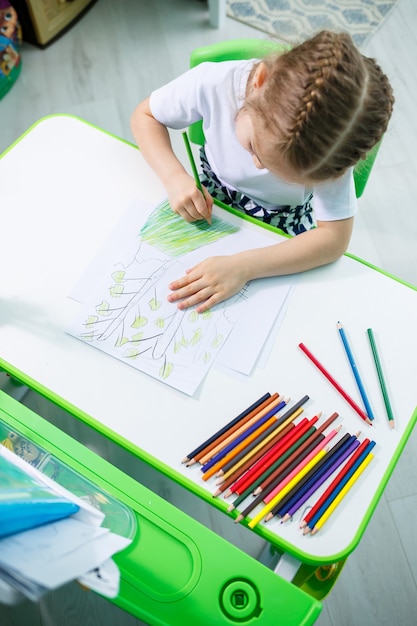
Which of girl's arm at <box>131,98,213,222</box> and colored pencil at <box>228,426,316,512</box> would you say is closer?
colored pencil at <box>228,426,316,512</box>

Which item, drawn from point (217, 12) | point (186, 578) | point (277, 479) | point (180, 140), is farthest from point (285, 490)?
point (217, 12)

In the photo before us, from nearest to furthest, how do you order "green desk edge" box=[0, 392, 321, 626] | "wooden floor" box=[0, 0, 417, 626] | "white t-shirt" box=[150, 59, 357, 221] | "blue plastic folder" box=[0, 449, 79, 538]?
"blue plastic folder" box=[0, 449, 79, 538] → "green desk edge" box=[0, 392, 321, 626] → "white t-shirt" box=[150, 59, 357, 221] → "wooden floor" box=[0, 0, 417, 626]

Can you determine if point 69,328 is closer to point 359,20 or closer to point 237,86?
point 237,86

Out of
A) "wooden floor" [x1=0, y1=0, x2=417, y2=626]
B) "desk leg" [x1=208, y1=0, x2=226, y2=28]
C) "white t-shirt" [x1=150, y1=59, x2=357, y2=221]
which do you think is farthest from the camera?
"desk leg" [x1=208, y1=0, x2=226, y2=28]

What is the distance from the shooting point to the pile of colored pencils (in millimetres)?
726

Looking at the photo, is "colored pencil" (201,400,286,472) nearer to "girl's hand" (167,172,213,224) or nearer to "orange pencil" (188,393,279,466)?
"orange pencil" (188,393,279,466)

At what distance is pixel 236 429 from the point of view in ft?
2.53

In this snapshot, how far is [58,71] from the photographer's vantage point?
6.24 ft

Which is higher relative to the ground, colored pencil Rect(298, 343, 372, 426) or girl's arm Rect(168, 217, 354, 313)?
girl's arm Rect(168, 217, 354, 313)

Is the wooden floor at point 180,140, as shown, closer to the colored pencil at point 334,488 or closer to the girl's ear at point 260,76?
the colored pencil at point 334,488

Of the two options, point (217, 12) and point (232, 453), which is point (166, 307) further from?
point (217, 12)

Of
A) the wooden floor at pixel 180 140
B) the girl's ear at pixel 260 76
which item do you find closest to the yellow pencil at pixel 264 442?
the girl's ear at pixel 260 76

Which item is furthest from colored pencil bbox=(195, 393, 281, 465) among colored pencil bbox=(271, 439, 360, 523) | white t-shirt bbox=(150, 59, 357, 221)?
white t-shirt bbox=(150, 59, 357, 221)

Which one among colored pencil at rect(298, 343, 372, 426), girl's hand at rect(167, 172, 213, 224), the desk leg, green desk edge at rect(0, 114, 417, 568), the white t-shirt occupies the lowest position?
green desk edge at rect(0, 114, 417, 568)
